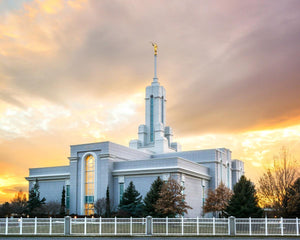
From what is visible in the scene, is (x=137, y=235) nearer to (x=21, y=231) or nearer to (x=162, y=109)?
(x=21, y=231)

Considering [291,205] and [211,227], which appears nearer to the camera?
[211,227]

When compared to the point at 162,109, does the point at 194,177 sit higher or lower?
lower

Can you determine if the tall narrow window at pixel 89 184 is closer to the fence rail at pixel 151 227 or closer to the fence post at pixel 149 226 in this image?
the fence rail at pixel 151 227

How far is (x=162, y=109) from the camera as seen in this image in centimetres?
7269

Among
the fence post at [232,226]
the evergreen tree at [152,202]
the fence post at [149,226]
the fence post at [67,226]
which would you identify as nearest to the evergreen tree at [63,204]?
the evergreen tree at [152,202]

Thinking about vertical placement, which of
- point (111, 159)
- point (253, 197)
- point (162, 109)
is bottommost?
point (253, 197)

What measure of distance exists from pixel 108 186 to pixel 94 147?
5.76 meters

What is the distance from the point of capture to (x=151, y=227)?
1150 inches

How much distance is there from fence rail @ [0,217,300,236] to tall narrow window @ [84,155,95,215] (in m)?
25.0

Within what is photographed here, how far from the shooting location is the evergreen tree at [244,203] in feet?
118

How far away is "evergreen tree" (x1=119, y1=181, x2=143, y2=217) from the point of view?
1896 inches

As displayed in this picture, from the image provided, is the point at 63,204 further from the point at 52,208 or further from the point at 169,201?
the point at 169,201

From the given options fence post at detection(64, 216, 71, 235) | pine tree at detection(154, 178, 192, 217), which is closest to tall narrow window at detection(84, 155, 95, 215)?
pine tree at detection(154, 178, 192, 217)

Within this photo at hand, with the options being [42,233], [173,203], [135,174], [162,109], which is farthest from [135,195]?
[162,109]
